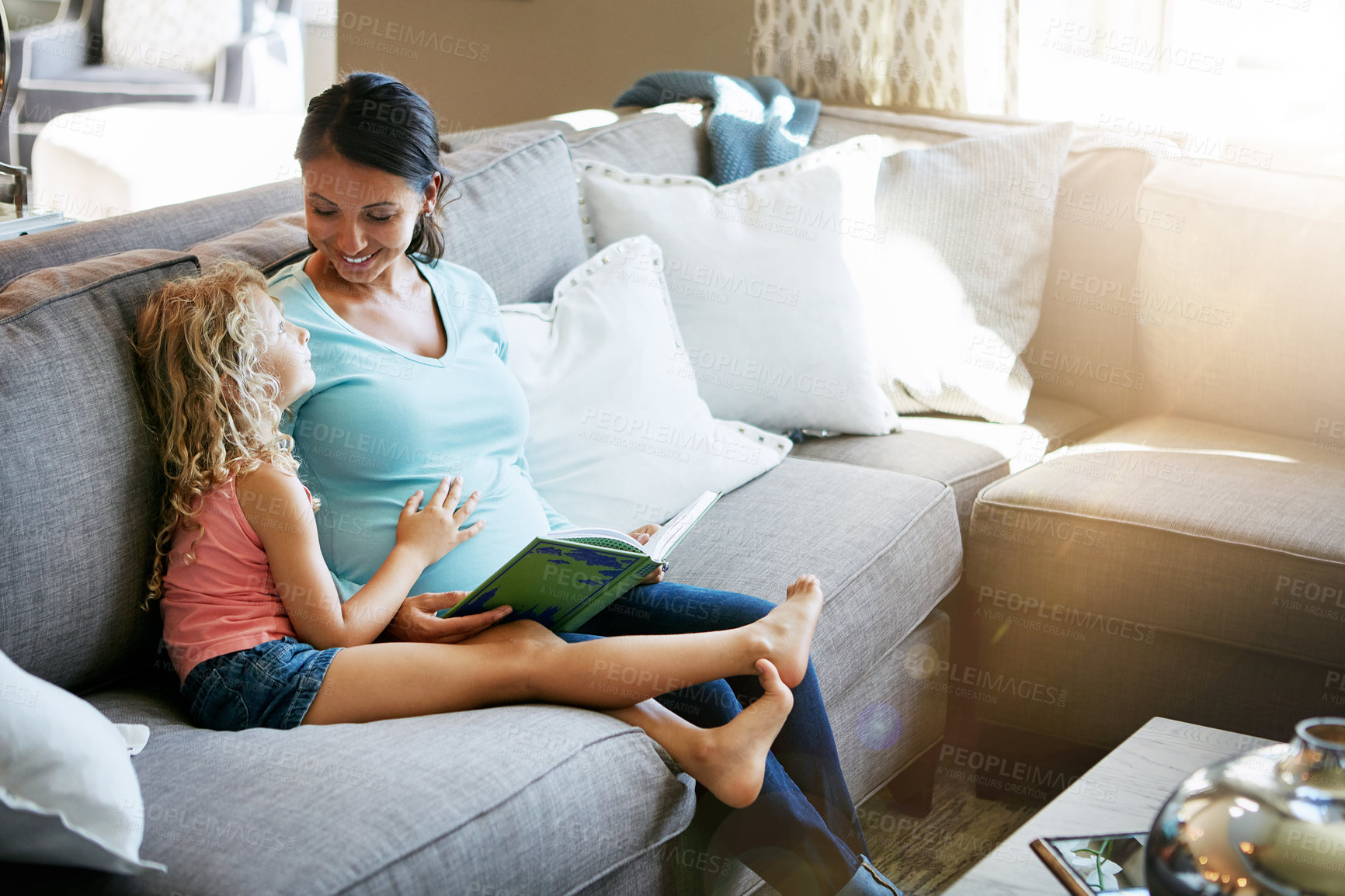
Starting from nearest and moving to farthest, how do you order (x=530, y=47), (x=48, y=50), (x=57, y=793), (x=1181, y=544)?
(x=57, y=793) < (x=1181, y=544) < (x=530, y=47) < (x=48, y=50)

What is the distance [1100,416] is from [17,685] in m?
2.08

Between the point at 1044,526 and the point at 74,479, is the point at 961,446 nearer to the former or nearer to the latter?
the point at 1044,526

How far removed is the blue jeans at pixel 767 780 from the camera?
1304 millimetres

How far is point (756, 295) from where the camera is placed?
85.2 inches

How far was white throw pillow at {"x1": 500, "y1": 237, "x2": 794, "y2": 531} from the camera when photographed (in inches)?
71.1

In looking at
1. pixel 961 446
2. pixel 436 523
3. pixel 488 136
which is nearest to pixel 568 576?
pixel 436 523

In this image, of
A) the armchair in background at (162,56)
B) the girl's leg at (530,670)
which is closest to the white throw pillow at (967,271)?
the girl's leg at (530,670)

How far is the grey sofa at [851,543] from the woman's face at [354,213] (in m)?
0.14

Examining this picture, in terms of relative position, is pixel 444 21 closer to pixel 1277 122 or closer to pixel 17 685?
pixel 1277 122

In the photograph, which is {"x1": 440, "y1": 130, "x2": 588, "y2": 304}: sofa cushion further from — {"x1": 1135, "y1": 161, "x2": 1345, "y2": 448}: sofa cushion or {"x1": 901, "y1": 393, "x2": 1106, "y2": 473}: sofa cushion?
{"x1": 1135, "y1": 161, "x2": 1345, "y2": 448}: sofa cushion

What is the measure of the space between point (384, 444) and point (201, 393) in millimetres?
232

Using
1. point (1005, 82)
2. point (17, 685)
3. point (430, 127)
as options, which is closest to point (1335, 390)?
point (1005, 82)

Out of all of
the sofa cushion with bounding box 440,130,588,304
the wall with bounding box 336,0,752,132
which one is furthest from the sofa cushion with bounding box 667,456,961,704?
the wall with bounding box 336,0,752,132

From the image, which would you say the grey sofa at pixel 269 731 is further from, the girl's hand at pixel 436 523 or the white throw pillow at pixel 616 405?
the girl's hand at pixel 436 523
